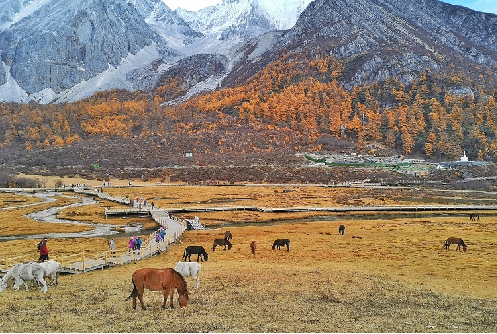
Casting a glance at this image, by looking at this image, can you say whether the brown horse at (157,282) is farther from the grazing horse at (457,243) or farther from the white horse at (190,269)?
the grazing horse at (457,243)

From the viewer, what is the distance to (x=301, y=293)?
19891 mm

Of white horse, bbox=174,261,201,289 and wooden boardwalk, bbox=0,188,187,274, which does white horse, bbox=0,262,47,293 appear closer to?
wooden boardwalk, bbox=0,188,187,274

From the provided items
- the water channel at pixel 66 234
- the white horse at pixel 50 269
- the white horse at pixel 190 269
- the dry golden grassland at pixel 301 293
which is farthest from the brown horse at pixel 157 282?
the water channel at pixel 66 234

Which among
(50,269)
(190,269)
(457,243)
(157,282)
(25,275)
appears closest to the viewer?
(157,282)

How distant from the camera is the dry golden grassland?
15.2m

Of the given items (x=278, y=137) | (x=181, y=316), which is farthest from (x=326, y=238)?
(x=278, y=137)

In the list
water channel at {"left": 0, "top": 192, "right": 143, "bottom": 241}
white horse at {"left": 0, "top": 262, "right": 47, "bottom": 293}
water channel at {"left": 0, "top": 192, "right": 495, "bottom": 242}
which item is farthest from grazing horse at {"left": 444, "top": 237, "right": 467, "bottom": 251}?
water channel at {"left": 0, "top": 192, "right": 143, "bottom": 241}

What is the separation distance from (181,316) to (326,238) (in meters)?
28.0

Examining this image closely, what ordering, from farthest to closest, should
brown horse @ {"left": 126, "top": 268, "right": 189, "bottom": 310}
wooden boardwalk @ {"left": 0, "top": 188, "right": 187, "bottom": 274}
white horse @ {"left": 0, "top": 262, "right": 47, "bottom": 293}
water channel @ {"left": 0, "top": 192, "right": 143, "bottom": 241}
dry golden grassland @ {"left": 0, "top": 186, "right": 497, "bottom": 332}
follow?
water channel @ {"left": 0, "top": 192, "right": 143, "bottom": 241} < wooden boardwalk @ {"left": 0, "top": 188, "right": 187, "bottom": 274} < white horse @ {"left": 0, "top": 262, "right": 47, "bottom": 293} < brown horse @ {"left": 126, "top": 268, "right": 189, "bottom": 310} < dry golden grassland @ {"left": 0, "top": 186, "right": 497, "bottom": 332}

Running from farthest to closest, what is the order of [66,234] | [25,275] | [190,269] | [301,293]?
1. [66,234]
2. [190,269]
3. [25,275]
4. [301,293]

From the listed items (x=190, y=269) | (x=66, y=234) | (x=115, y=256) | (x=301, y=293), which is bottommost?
(x=66, y=234)

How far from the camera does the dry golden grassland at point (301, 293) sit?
15.2m

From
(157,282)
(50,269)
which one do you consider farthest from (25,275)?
(157,282)

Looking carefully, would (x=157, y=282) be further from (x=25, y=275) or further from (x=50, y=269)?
(x=25, y=275)
